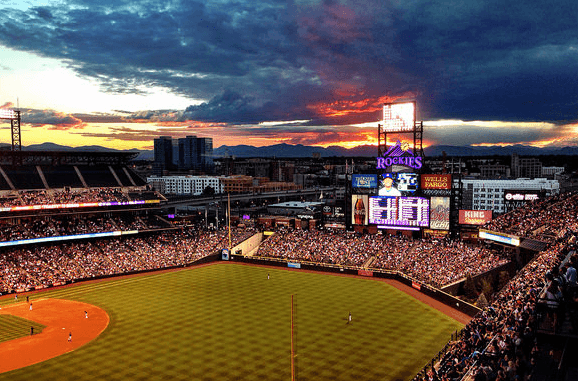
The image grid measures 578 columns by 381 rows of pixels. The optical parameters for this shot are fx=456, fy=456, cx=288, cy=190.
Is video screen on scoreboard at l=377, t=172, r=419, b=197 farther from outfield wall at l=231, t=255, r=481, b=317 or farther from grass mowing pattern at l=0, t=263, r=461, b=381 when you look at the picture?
grass mowing pattern at l=0, t=263, r=461, b=381

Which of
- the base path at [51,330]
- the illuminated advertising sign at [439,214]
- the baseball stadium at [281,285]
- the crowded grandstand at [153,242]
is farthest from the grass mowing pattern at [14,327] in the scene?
the illuminated advertising sign at [439,214]

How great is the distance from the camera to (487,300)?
3953cm

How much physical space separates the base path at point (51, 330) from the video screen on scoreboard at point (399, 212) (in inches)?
1304

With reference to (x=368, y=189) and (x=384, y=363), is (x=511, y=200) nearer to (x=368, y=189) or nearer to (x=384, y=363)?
(x=368, y=189)

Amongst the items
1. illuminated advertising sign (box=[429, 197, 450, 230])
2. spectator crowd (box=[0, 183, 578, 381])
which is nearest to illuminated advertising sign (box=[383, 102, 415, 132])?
illuminated advertising sign (box=[429, 197, 450, 230])

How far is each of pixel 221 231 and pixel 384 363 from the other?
152ft

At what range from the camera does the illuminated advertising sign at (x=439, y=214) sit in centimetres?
5379

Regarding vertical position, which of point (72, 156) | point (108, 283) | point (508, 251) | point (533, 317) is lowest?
point (108, 283)

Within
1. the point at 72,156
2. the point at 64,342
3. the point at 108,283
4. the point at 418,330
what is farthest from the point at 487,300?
the point at 72,156

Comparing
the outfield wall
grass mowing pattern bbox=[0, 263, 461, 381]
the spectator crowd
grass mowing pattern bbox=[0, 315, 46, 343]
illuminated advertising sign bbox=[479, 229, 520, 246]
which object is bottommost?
grass mowing pattern bbox=[0, 315, 46, 343]

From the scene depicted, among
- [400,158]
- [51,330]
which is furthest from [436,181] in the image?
[51,330]

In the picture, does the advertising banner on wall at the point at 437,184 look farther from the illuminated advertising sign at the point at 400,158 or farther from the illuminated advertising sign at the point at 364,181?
the illuminated advertising sign at the point at 364,181

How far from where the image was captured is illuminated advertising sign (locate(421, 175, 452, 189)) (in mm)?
52969

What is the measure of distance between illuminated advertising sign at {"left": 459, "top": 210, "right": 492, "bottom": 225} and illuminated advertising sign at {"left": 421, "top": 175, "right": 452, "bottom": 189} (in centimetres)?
488
